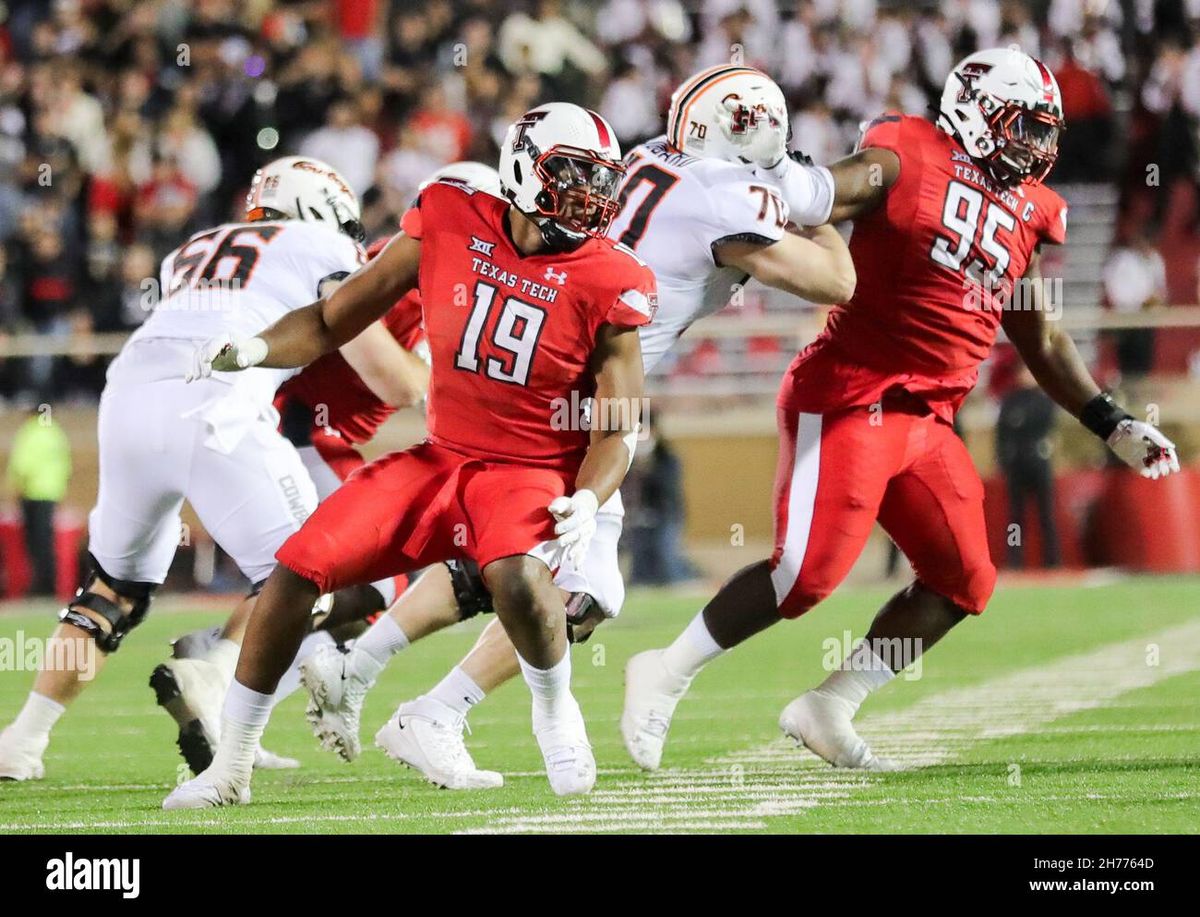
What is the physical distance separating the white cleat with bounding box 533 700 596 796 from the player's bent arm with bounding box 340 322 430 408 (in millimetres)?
1244

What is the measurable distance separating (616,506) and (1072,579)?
26.8ft

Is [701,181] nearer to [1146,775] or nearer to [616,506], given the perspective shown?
[616,506]

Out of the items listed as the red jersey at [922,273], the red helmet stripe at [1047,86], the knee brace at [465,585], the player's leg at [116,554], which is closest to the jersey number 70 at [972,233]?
the red jersey at [922,273]

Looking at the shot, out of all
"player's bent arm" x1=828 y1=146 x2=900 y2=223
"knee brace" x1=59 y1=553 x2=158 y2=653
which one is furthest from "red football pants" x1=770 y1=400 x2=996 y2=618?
"knee brace" x1=59 y1=553 x2=158 y2=653

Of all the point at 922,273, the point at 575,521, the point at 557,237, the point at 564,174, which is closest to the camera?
the point at 575,521

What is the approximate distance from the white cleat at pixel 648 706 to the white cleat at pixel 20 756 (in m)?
1.72

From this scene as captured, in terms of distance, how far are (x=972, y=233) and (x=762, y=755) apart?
1.68 m

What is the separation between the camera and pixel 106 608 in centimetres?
580

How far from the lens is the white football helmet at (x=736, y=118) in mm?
5348

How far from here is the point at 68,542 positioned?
1383 cm

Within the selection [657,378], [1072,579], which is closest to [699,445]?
[657,378]

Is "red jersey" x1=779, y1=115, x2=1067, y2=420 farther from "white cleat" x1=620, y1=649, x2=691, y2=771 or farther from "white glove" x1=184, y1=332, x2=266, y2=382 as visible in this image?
"white glove" x1=184, y1=332, x2=266, y2=382

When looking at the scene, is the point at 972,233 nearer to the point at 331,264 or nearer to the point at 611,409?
the point at 611,409

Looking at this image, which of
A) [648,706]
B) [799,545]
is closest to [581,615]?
[648,706]
